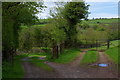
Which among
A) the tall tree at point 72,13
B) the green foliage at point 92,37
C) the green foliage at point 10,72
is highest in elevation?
the tall tree at point 72,13

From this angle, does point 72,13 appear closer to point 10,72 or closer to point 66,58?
point 66,58

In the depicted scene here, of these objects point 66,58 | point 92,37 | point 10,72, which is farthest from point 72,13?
point 10,72

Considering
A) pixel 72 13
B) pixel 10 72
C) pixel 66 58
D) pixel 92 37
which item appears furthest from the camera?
pixel 92 37

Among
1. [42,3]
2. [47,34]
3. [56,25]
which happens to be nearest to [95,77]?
[42,3]

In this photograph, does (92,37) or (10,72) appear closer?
(10,72)

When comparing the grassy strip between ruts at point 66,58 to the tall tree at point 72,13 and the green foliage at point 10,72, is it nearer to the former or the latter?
the green foliage at point 10,72

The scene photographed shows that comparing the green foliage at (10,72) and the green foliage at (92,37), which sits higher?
the green foliage at (92,37)

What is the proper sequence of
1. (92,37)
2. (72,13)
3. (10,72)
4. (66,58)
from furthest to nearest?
1. (92,37)
2. (72,13)
3. (66,58)
4. (10,72)

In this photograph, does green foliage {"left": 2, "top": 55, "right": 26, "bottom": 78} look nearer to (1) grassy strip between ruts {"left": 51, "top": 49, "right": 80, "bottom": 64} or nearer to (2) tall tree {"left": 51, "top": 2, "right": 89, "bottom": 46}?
(1) grassy strip between ruts {"left": 51, "top": 49, "right": 80, "bottom": 64}

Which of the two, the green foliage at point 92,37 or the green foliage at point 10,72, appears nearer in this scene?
the green foliage at point 10,72

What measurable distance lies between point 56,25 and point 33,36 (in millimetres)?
8024

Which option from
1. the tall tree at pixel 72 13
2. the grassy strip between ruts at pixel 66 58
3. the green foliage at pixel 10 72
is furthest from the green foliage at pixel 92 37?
the green foliage at pixel 10 72

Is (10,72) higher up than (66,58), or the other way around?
(66,58)

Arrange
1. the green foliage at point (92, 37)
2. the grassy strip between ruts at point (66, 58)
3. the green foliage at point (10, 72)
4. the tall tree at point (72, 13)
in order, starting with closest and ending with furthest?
1. the green foliage at point (10, 72)
2. the grassy strip between ruts at point (66, 58)
3. the tall tree at point (72, 13)
4. the green foliage at point (92, 37)
